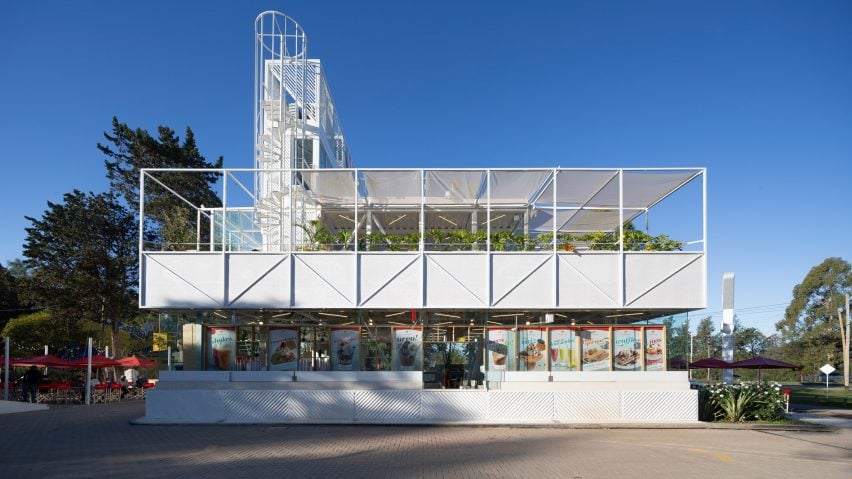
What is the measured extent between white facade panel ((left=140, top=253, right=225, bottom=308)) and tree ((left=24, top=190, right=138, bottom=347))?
2235 cm

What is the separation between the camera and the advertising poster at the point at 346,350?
1881 centimetres

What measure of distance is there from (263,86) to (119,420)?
1785cm

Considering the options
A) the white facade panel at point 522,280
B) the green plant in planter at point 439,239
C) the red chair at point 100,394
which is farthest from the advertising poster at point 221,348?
the red chair at point 100,394

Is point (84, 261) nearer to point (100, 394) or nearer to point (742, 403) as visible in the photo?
point (100, 394)

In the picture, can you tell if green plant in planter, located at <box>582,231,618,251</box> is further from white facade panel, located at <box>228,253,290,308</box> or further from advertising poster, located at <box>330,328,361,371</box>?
white facade panel, located at <box>228,253,290,308</box>

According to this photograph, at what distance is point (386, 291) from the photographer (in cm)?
1838

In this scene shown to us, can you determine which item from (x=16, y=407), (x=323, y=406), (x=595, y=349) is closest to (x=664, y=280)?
(x=595, y=349)

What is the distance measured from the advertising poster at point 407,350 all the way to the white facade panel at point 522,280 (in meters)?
2.54

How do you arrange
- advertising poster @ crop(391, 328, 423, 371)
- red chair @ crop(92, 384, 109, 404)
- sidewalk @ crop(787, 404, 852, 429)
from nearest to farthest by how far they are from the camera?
advertising poster @ crop(391, 328, 423, 371), sidewalk @ crop(787, 404, 852, 429), red chair @ crop(92, 384, 109, 404)

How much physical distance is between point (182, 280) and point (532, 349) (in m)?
10.5

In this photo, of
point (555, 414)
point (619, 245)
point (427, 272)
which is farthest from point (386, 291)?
point (619, 245)

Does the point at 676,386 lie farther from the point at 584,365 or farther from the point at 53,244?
the point at 53,244

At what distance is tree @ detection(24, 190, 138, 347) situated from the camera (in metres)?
37.8

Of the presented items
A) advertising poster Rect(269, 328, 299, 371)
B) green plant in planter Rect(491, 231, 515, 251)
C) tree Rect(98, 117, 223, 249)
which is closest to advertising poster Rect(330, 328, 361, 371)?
advertising poster Rect(269, 328, 299, 371)
